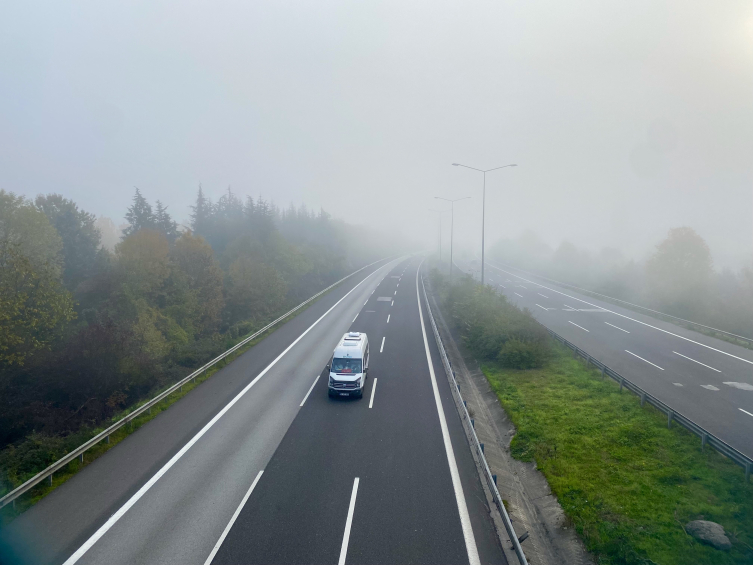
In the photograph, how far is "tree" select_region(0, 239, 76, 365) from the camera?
2047 cm

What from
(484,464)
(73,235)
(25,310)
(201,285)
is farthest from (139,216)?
(484,464)

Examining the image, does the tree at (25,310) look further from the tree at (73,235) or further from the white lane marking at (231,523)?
→ the tree at (73,235)

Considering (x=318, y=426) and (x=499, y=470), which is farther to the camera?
(x=318, y=426)

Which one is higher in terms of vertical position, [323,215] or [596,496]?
[323,215]

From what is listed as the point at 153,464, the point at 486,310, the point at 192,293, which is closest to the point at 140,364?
the point at 153,464

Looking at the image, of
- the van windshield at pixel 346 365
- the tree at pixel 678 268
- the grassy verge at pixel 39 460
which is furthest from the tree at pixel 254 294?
the tree at pixel 678 268

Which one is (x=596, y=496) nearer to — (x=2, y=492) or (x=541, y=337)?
(x=541, y=337)

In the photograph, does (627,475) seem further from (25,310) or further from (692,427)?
(25,310)

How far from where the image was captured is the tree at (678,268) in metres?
47.4


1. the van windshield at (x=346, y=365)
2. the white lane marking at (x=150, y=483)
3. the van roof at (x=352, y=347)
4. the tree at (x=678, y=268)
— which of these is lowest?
the white lane marking at (x=150, y=483)

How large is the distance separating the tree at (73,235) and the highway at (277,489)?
3535 centimetres

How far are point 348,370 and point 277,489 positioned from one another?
7.79 m

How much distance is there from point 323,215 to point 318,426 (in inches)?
4059

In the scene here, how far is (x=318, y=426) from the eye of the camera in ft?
53.5
